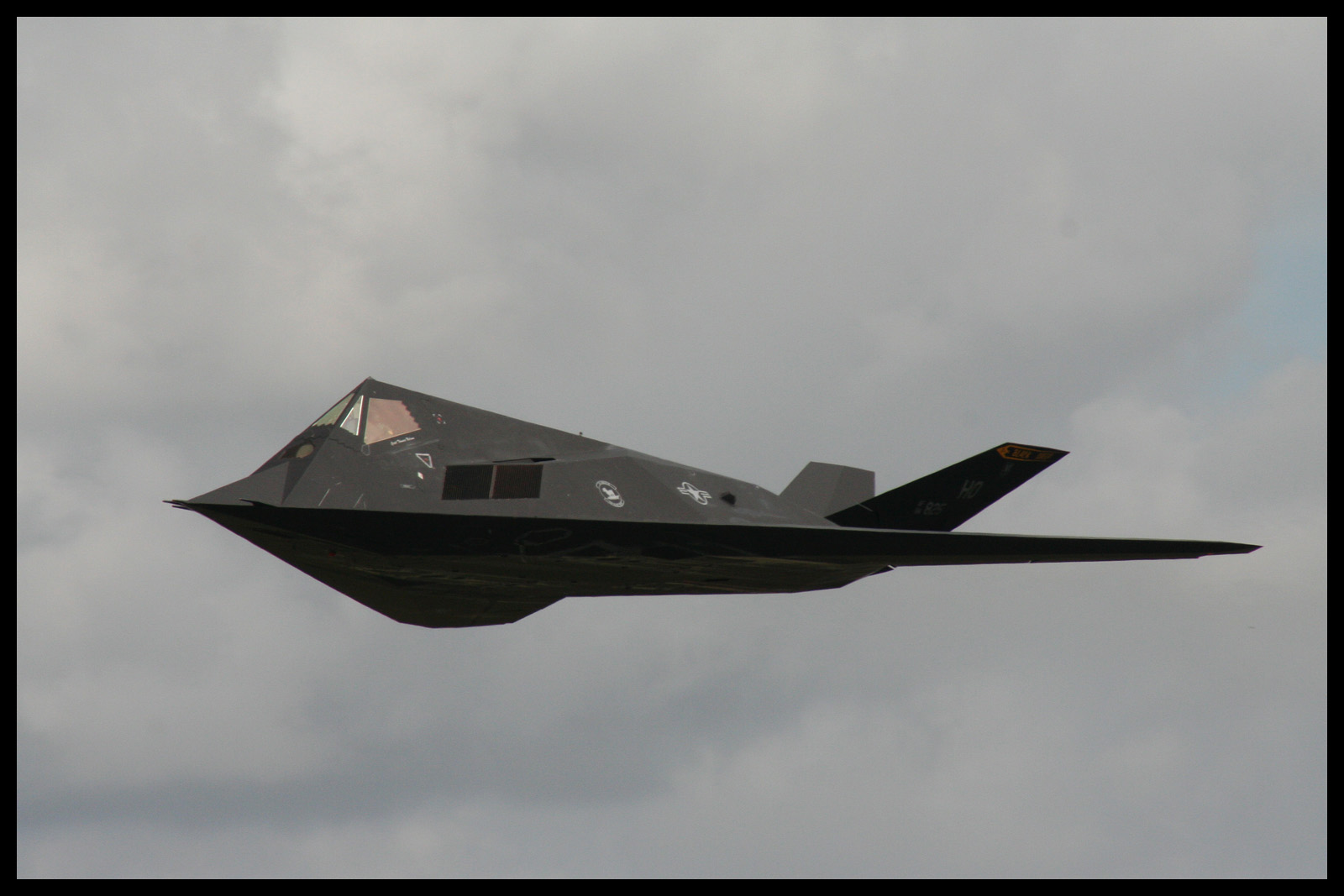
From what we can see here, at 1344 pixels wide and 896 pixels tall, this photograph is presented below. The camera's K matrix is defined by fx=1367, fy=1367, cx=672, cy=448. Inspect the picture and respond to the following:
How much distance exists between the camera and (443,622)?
2283 centimetres

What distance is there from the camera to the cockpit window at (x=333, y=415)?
18.3 metres

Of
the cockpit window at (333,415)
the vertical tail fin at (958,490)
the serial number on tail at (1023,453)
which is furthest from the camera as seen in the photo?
the vertical tail fin at (958,490)

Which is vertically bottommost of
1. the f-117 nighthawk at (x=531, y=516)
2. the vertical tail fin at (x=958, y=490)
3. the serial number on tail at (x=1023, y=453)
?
the f-117 nighthawk at (x=531, y=516)

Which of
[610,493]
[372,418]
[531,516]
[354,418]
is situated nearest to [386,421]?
[372,418]

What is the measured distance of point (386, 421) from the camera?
1817cm

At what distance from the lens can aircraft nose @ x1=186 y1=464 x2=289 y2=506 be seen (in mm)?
17031

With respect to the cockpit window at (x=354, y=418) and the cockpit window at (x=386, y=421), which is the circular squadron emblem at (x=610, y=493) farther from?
the cockpit window at (x=354, y=418)

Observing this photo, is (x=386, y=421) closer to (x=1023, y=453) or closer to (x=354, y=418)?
(x=354, y=418)

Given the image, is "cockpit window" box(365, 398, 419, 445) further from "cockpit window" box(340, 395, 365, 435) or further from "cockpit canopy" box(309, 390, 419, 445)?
"cockpit window" box(340, 395, 365, 435)

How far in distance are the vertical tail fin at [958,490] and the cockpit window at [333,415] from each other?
7813mm

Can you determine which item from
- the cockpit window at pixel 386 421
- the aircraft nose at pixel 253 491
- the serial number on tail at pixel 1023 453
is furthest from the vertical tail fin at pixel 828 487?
the aircraft nose at pixel 253 491

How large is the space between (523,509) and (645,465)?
197 centimetres

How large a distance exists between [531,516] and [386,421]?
261 cm

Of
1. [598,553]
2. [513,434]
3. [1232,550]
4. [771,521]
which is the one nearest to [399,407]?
[513,434]
